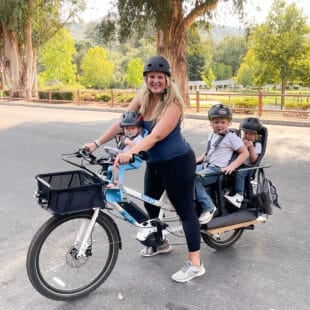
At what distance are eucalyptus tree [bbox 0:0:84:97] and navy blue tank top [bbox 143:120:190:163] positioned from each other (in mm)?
24970

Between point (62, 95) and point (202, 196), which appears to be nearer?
point (202, 196)

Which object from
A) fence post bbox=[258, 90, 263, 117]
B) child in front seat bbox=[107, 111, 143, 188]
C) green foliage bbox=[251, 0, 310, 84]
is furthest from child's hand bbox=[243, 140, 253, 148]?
green foliage bbox=[251, 0, 310, 84]

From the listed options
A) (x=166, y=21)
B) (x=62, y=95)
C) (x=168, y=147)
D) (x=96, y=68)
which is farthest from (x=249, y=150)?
(x=96, y=68)

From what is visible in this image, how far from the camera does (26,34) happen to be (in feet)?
93.6

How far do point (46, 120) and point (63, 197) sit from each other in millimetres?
13442

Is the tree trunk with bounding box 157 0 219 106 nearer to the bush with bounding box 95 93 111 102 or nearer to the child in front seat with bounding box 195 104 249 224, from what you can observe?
the bush with bounding box 95 93 111 102

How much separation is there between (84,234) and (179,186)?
0.80 meters

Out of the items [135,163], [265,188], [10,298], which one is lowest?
[10,298]

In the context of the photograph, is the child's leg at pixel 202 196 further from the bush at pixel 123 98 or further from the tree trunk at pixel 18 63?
the tree trunk at pixel 18 63

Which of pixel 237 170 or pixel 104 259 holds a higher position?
pixel 237 170

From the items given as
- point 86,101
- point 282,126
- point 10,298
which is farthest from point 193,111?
point 10,298

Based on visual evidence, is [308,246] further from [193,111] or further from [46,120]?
[193,111]

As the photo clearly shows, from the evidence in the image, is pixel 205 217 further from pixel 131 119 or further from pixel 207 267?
pixel 131 119

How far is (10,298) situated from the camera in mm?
3092
